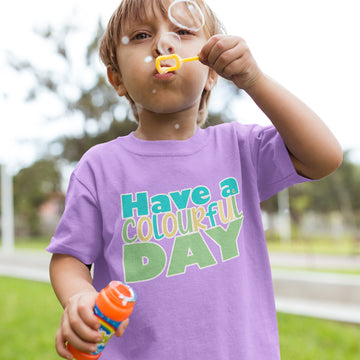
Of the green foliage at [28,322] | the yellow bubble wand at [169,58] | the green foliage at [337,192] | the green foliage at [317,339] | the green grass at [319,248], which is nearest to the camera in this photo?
the yellow bubble wand at [169,58]

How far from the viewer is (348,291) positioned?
3865 mm

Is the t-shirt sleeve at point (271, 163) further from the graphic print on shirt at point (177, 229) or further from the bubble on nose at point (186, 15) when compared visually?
the bubble on nose at point (186, 15)

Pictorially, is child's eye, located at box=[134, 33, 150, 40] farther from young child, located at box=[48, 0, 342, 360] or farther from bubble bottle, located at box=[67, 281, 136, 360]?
bubble bottle, located at box=[67, 281, 136, 360]

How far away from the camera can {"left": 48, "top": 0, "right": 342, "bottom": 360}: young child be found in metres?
0.82

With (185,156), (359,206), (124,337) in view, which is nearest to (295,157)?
(185,156)

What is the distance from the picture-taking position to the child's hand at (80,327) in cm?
68

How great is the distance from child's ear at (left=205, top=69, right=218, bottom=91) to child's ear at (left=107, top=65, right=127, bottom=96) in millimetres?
187

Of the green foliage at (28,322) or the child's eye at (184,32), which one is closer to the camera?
the child's eye at (184,32)

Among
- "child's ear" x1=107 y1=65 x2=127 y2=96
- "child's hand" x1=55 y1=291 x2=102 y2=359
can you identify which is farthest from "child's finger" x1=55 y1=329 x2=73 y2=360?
"child's ear" x1=107 y1=65 x2=127 y2=96

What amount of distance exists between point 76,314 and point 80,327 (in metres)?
0.03

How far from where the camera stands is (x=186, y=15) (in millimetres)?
869

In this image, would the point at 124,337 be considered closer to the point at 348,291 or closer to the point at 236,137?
the point at 236,137

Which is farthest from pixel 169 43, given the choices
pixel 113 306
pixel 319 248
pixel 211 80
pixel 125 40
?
pixel 319 248

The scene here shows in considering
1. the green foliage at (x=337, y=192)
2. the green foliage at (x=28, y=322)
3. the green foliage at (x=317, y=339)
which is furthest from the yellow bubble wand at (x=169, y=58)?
the green foliage at (x=337, y=192)
